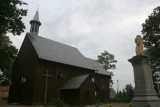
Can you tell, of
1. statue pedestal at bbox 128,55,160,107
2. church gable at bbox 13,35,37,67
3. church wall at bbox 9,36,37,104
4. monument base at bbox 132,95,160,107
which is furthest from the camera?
church gable at bbox 13,35,37,67

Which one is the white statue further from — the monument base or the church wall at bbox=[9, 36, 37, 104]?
the church wall at bbox=[9, 36, 37, 104]

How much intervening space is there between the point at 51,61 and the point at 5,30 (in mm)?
8197

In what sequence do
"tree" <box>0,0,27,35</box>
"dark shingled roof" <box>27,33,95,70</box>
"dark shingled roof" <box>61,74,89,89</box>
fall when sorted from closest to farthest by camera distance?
"tree" <box>0,0,27,35</box> → "dark shingled roof" <box>61,74,89,89</box> → "dark shingled roof" <box>27,33,95,70</box>

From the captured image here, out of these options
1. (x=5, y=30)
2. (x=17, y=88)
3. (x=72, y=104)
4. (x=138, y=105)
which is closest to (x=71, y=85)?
(x=72, y=104)

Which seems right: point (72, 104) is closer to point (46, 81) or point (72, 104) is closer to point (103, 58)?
point (46, 81)

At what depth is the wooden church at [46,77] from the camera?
19953 millimetres

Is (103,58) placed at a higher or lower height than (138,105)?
higher

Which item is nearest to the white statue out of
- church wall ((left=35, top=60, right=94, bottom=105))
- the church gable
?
church wall ((left=35, top=60, right=94, bottom=105))

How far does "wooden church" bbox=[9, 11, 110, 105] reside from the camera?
20.0m

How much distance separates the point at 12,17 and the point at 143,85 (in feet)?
42.1

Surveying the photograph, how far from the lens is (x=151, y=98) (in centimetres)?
893

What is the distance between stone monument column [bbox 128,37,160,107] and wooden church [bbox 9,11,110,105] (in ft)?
34.9

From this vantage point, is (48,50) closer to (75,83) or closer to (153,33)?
(75,83)

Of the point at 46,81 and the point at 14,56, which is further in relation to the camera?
the point at 14,56
